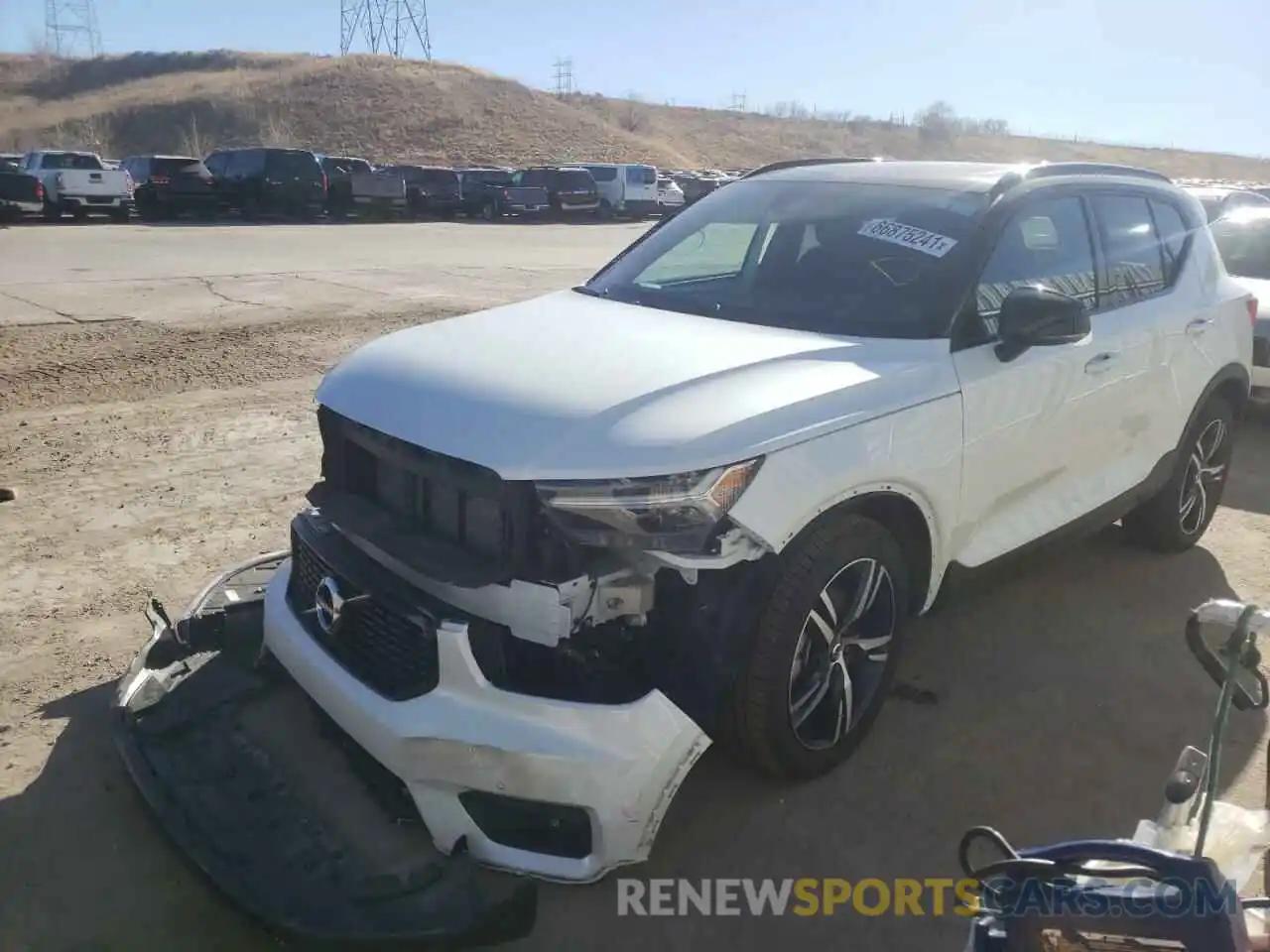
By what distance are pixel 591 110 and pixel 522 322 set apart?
7698cm

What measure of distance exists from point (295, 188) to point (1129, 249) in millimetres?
27867

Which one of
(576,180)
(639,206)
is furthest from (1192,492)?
(639,206)

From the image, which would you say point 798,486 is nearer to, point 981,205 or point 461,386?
point 461,386

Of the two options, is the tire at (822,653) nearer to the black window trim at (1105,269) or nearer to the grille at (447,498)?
the grille at (447,498)

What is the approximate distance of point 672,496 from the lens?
2.77 m

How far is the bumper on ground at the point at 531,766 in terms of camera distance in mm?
2627

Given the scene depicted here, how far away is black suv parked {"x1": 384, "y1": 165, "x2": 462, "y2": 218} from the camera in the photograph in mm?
32031

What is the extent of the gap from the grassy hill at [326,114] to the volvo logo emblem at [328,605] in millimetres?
52940

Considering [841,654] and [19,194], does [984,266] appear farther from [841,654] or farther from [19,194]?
[19,194]

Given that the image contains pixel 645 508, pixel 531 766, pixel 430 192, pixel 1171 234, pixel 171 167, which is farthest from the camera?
pixel 430 192

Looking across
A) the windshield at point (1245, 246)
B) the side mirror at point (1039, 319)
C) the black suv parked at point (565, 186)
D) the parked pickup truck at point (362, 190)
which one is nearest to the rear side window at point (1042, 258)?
the side mirror at point (1039, 319)

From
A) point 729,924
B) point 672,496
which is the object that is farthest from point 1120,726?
point 672,496

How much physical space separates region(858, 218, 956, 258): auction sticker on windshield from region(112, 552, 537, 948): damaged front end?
2.45 meters

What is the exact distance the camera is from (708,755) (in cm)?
353
